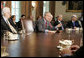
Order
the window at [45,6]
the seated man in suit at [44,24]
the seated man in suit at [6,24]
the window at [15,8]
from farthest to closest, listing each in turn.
Answer: the window at [45,6]
the window at [15,8]
the seated man in suit at [44,24]
the seated man in suit at [6,24]

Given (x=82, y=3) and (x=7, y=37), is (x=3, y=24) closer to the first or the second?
(x=7, y=37)

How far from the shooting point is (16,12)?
10.5 metres

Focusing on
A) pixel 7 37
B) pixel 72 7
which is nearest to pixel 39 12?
pixel 72 7

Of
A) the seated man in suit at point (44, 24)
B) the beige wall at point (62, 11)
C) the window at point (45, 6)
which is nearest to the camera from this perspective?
the seated man in suit at point (44, 24)

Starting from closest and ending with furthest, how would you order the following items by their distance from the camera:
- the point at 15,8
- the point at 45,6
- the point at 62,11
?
the point at 15,8 < the point at 62,11 < the point at 45,6

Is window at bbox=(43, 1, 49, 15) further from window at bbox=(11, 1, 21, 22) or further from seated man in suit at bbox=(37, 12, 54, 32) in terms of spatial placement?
seated man in suit at bbox=(37, 12, 54, 32)

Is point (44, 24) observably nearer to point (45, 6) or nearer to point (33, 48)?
point (33, 48)

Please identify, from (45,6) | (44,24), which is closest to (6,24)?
(44,24)

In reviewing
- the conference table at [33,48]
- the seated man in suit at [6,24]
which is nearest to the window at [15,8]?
the seated man in suit at [6,24]

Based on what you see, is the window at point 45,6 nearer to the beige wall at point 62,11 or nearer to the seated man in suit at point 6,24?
the beige wall at point 62,11

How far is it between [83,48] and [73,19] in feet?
25.9

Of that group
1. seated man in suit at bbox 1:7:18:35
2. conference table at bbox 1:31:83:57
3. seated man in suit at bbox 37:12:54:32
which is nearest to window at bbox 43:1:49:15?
seated man in suit at bbox 37:12:54:32

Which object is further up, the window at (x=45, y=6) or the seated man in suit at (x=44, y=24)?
the window at (x=45, y=6)

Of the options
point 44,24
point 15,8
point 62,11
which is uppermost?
point 15,8
